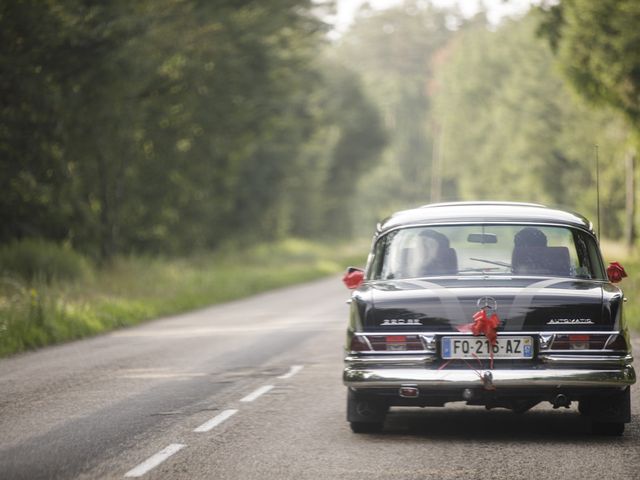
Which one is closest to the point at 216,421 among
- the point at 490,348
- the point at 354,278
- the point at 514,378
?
the point at 354,278

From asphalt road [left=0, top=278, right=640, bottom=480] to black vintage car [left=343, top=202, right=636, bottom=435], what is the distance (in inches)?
13.1

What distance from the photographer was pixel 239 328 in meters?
20.5

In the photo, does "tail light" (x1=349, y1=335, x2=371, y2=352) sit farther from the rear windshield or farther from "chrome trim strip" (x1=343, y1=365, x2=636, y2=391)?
the rear windshield

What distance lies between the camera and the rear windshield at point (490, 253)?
9398mm

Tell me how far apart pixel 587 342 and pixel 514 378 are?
23.5 inches

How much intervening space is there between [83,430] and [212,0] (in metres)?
24.0

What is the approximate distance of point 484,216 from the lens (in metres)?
9.77

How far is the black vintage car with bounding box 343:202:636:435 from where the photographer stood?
8469 mm

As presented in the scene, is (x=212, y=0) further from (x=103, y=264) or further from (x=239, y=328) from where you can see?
(x=239, y=328)

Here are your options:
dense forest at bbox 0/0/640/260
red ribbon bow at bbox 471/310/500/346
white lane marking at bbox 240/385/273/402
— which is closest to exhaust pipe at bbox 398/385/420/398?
red ribbon bow at bbox 471/310/500/346

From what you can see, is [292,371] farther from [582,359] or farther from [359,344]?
[582,359]

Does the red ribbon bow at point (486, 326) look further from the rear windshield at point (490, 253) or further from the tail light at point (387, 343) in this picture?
the rear windshield at point (490, 253)

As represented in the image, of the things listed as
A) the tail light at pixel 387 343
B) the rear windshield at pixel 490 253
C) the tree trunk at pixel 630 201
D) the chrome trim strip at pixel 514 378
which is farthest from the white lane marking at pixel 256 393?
the tree trunk at pixel 630 201

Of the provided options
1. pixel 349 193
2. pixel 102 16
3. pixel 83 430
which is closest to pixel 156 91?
pixel 102 16
